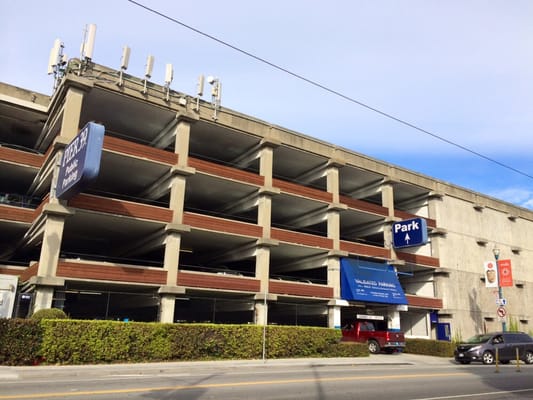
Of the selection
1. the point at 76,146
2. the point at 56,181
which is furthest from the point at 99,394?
the point at 56,181

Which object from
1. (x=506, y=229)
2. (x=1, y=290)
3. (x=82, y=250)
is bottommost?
(x=1, y=290)

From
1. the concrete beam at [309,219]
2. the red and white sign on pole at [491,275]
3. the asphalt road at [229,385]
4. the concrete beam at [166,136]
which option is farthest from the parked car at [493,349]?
the concrete beam at [166,136]

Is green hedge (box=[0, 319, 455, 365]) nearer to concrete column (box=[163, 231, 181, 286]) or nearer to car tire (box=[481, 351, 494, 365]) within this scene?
concrete column (box=[163, 231, 181, 286])

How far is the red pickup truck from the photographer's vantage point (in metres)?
29.4

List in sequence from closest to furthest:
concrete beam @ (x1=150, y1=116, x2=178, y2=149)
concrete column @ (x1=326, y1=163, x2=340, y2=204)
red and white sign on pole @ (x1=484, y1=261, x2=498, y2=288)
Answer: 1. concrete beam @ (x1=150, y1=116, x2=178, y2=149)
2. red and white sign on pole @ (x1=484, y1=261, x2=498, y2=288)
3. concrete column @ (x1=326, y1=163, x2=340, y2=204)

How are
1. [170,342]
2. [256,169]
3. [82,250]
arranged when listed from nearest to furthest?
[170,342]
[82,250]
[256,169]

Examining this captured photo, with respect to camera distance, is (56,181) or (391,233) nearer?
(56,181)

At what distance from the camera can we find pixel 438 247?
42188mm

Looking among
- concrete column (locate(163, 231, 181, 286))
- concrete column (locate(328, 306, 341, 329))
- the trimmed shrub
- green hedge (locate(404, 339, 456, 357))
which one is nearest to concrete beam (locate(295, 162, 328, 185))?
concrete column (locate(328, 306, 341, 329))

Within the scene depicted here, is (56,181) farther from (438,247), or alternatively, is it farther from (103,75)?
(438,247)

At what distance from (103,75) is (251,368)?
19060 millimetres

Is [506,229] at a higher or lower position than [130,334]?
higher

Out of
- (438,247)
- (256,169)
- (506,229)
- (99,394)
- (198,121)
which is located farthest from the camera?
(506,229)

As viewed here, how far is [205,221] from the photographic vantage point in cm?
2936
